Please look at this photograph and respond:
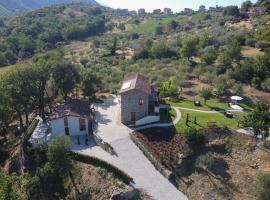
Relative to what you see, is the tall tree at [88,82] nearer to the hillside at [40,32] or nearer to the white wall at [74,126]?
the white wall at [74,126]

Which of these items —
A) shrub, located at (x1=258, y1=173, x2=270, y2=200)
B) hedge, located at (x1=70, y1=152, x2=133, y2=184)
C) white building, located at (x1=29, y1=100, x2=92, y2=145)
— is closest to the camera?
shrub, located at (x1=258, y1=173, x2=270, y2=200)

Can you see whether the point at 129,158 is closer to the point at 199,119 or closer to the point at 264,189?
Result: the point at 199,119

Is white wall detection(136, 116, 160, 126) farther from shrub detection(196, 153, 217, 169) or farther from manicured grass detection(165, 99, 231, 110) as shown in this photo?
shrub detection(196, 153, 217, 169)

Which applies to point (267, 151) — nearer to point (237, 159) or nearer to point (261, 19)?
point (237, 159)

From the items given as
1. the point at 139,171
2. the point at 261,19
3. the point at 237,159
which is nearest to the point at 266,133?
the point at 237,159

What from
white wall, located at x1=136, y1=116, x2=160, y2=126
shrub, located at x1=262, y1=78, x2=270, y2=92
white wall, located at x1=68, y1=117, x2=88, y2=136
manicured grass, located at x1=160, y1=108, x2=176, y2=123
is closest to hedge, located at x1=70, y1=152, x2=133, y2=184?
white wall, located at x1=68, y1=117, x2=88, y2=136

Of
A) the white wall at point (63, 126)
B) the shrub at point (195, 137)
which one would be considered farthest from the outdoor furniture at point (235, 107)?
the white wall at point (63, 126)

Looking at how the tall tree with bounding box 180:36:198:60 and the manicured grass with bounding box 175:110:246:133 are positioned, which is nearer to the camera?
the manicured grass with bounding box 175:110:246:133
